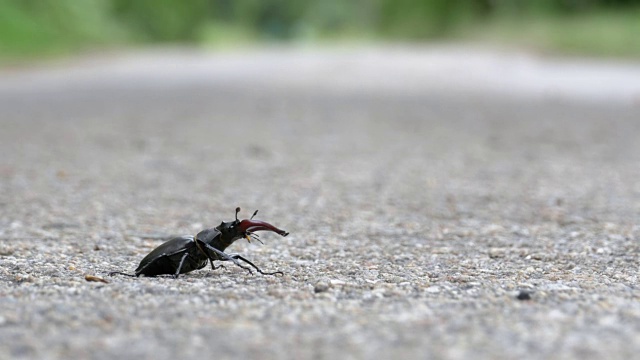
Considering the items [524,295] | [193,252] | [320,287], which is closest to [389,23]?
[193,252]

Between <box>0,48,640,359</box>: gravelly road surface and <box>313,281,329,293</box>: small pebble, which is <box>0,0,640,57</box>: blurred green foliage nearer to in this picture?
<box>0,48,640,359</box>: gravelly road surface

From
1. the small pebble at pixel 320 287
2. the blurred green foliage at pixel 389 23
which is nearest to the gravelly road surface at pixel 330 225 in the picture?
the small pebble at pixel 320 287

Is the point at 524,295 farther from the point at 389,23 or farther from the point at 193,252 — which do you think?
the point at 389,23

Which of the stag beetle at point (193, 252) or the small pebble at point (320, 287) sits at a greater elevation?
the stag beetle at point (193, 252)

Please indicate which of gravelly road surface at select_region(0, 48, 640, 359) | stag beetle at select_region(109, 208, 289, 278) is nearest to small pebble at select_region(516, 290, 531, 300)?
gravelly road surface at select_region(0, 48, 640, 359)

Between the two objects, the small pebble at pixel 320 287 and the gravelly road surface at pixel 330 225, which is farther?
the small pebble at pixel 320 287

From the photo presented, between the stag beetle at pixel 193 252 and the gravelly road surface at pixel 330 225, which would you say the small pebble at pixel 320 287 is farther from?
the stag beetle at pixel 193 252
